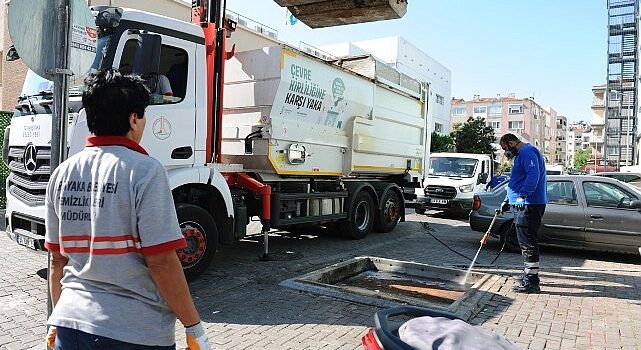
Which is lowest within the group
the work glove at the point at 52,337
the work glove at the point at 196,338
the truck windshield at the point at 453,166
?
the work glove at the point at 52,337

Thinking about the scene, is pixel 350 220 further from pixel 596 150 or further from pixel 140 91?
pixel 596 150

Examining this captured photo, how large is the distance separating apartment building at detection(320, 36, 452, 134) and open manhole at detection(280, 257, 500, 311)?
3542 cm

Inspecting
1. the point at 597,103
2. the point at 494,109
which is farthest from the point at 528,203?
the point at 597,103

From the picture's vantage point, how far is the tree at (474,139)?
138 feet

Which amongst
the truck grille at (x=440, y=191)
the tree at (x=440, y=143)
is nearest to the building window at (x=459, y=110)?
the tree at (x=440, y=143)

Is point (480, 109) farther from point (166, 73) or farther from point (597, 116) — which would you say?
point (166, 73)

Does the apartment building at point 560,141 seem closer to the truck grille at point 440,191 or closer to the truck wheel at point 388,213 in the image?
the truck grille at point 440,191

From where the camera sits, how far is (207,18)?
646 cm

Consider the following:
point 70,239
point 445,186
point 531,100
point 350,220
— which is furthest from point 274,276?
point 531,100

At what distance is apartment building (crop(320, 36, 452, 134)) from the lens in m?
46.7

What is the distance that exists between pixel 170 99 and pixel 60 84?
9.61ft

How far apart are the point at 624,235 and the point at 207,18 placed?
7086mm

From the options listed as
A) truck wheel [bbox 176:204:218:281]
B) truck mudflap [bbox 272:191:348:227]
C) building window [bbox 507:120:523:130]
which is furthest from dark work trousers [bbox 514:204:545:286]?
building window [bbox 507:120:523:130]

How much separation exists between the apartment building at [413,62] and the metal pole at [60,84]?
39.1m
